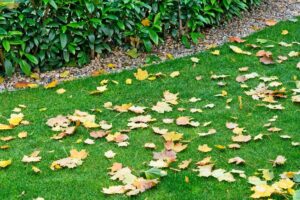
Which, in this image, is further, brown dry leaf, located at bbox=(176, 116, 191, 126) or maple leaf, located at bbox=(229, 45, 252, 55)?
maple leaf, located at bbox=(229, 45, 252, 55)

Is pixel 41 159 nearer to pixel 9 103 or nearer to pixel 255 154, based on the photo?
pixel 9 103

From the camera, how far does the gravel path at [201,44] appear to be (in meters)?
6.22

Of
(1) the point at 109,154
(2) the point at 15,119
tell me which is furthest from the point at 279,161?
(2) the point at 15,119

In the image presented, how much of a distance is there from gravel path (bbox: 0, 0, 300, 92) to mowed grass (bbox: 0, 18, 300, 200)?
23 cm

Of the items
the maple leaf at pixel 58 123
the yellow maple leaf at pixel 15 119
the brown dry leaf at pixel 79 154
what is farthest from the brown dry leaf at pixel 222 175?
the yellow maple leaf at pixel 15 119

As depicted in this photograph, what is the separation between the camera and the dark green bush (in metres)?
6.09

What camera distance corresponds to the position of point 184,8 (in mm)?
6977

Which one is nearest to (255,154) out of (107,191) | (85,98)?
(107,191)

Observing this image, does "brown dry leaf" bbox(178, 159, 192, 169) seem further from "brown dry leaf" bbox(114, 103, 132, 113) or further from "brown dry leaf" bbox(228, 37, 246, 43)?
"brown dry leaf" bbox(228, 37, 246, 43)

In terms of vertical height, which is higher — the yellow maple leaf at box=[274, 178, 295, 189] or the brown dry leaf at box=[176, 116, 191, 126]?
the yellow maple leaf at box=[274, 178, 295, 189]

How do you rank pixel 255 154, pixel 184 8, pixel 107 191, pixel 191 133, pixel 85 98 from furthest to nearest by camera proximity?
pixel 184 8, pixel 85 98, pixel 191 133, pixel 255 154, pixel 107 191

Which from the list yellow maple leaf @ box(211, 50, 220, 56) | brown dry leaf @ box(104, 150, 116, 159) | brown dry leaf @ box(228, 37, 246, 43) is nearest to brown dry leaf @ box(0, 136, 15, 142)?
brown dry leaf @ box(104, 150, 116, 159)

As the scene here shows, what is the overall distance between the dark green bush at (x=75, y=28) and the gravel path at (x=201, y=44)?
0.35 feet

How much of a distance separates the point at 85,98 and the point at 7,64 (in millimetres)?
1050
